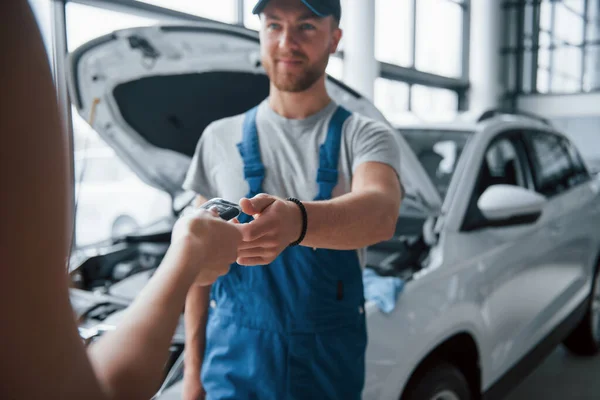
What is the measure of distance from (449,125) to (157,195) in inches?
42.5

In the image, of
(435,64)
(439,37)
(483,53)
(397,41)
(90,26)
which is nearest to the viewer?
(90,26)

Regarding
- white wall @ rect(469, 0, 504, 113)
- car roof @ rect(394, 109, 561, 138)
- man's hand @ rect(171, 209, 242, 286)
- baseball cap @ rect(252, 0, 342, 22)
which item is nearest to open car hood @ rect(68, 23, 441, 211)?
baseball cap @ rect(252, 0, 342, 22)

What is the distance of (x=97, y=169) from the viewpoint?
1.41 m

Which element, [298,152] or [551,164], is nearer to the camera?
[298,152]

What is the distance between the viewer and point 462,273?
153 centimetres

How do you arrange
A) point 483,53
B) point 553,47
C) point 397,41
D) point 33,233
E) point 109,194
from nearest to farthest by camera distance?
1. point 33,233
2. point 109,194
3. point 397,41
4. point 483,53
5. point 553,47

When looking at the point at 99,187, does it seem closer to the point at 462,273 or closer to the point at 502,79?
the point at 462,273

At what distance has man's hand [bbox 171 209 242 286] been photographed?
46 centimetres

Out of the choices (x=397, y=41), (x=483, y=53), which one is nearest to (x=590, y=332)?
(x=397, y=41)

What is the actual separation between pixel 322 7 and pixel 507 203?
3.41ft

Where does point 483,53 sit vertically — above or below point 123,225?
above

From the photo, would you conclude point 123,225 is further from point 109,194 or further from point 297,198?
point 297,198

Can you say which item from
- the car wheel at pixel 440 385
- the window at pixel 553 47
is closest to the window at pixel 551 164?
the car wheel at pixel 440 385

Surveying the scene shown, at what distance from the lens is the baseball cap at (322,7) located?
2.51 feet
